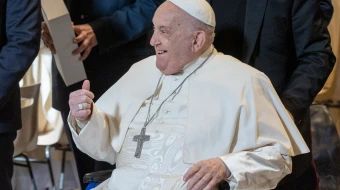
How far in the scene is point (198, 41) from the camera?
256 centimetres

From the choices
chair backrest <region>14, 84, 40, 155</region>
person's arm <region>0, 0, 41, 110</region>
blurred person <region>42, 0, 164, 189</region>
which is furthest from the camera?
chair backrest <region>14, 84, 40, 155</region>

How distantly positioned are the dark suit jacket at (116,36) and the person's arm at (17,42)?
0.44m

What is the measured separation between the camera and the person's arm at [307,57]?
2662mm

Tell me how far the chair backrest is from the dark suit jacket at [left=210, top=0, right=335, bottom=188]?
5.43 feet

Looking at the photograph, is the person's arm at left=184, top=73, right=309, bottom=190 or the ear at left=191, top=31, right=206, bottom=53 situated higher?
the ear at left=191, top=31, right=206, bottom=53

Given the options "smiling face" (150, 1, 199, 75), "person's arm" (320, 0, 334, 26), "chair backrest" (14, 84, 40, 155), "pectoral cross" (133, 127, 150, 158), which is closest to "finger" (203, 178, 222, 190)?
"pectoral cross" (133, 127, 150, 158)

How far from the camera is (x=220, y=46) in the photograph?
291cm

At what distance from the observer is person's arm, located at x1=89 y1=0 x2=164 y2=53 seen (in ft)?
10.7

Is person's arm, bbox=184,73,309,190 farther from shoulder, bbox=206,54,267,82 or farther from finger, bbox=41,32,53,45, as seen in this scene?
finger, bbox=41,32,53,45

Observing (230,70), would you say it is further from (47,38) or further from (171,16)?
(47,38)

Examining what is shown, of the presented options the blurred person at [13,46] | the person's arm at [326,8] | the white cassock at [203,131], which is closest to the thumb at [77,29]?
the blurred person at [13,46]

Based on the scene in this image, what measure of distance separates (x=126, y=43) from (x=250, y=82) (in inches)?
37.9

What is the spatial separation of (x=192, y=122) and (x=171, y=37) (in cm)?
31

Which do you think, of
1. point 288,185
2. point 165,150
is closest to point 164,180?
point 165,150
